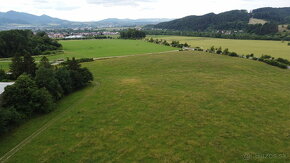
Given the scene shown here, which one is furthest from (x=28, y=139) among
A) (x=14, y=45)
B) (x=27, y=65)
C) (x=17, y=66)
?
(x=14, y=45)

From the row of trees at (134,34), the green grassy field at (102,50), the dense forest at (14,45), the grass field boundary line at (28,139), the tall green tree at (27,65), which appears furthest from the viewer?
the row of trees at (134,34)

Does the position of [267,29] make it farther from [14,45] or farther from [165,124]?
[14,45]

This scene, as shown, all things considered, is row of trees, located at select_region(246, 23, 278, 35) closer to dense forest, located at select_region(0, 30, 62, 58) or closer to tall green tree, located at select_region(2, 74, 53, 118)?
dense forest, located at select_region(0, 30, 62, 58)

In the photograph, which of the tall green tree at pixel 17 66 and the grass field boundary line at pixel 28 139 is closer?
the grass field boundary line at pixel 28 139

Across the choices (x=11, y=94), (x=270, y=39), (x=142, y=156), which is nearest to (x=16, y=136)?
(x=11, y=94)

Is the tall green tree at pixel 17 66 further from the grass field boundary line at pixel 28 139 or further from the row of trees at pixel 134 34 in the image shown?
the row of trees at pixel 134 34

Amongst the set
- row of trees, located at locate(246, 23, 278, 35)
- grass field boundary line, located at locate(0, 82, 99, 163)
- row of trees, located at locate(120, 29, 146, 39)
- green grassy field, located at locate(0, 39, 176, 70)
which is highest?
row of trees, located at locate(246, 23, 278, 35)

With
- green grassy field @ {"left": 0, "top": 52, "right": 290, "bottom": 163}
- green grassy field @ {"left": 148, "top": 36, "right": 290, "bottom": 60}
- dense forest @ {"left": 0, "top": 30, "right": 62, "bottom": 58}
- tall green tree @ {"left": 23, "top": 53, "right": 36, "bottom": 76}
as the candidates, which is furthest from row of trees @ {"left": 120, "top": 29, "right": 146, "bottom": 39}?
tall green tree @ {"left": 23, "top": 53, "right": 36, "bottom": 76}

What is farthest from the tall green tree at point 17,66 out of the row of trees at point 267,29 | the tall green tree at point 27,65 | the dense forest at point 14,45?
the row of trees at point 267,29

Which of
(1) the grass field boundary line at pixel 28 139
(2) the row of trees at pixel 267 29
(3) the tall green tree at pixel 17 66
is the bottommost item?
(1) the grass field boundary line at pixel 28 139
